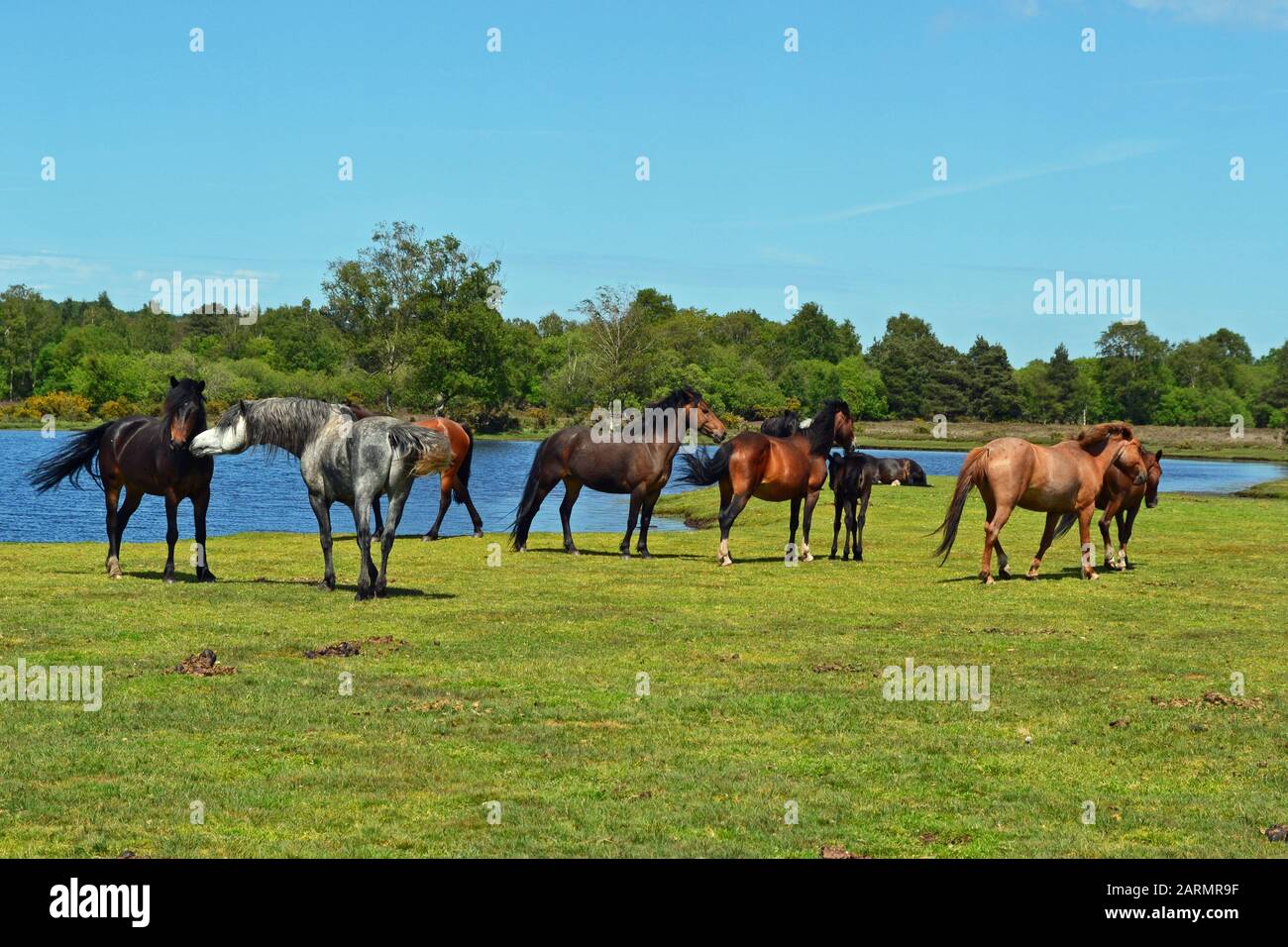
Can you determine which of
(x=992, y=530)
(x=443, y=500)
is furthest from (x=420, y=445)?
(x=443, y=500)

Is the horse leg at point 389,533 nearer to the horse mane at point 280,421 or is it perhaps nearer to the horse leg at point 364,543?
the horse leg at point 364,543

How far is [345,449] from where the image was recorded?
18531 millimetres

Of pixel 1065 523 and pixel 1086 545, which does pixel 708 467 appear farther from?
pixel 1086 545

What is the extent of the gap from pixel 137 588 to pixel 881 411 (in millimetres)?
156548

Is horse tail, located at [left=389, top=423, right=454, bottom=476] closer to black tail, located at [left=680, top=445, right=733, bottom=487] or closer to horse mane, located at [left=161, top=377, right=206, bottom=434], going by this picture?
horse mane, located at [left=161, top=377, right=206, bottom=434]

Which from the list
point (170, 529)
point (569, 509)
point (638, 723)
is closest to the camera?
point (638, 723)

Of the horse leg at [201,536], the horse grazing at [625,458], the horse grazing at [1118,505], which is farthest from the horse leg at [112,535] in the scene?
the horse grazing at [1118,505]

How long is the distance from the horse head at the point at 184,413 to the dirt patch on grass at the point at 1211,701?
1337 cm

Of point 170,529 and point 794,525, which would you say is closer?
point 170,529

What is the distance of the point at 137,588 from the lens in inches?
751

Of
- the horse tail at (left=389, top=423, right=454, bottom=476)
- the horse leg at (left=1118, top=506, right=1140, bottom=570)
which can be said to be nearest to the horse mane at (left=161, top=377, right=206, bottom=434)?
the horse tail at (left=389, top=423, right=454, bottom=476)

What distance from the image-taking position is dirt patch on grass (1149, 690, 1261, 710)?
40.1 ft

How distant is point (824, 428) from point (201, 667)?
1534cm

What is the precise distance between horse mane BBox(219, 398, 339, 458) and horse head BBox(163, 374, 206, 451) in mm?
810
